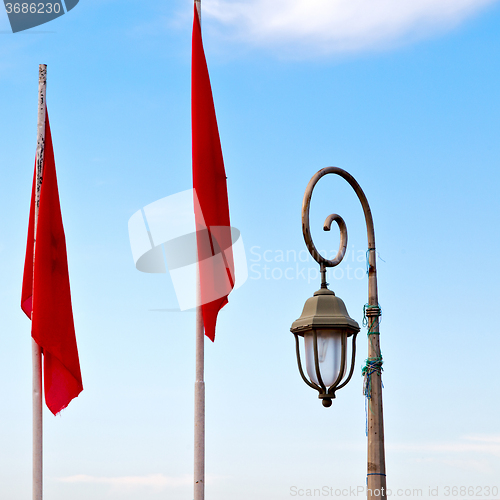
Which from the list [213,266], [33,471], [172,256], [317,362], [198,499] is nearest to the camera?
[317,362]

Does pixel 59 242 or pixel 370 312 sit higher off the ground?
pixel 59 242

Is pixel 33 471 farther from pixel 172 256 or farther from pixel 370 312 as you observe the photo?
pixel 370 312

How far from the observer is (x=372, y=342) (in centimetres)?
824

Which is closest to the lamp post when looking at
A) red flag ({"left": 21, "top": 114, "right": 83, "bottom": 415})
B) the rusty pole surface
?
the rusty pole surface

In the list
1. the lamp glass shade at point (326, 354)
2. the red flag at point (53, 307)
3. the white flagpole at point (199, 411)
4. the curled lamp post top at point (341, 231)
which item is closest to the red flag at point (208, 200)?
the white flagpole at point (199, 411)

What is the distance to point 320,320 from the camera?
7.69 metres

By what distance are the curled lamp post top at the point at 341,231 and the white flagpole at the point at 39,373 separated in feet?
20.0

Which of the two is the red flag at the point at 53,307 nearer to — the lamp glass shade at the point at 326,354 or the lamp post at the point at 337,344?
the lamp post at the point at 337,344

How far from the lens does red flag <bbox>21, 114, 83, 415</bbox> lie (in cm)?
1234

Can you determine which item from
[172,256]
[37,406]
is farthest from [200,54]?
[37,406]

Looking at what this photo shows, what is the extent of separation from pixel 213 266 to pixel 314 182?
8.82 ft

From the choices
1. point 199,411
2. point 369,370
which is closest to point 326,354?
point 369,370

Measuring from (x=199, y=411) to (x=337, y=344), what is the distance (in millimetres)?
2953

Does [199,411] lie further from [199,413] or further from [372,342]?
[372,342]
